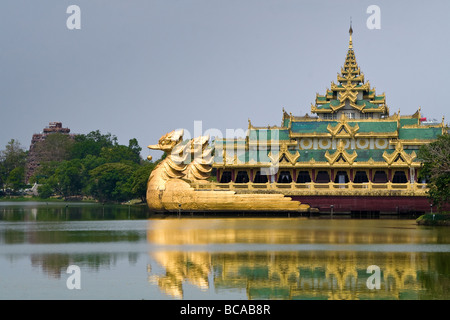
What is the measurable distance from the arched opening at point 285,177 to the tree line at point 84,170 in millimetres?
26361

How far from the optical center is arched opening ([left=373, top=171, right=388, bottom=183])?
68.4 meters

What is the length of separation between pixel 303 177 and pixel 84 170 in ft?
195

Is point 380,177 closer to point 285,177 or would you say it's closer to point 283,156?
point 285,177

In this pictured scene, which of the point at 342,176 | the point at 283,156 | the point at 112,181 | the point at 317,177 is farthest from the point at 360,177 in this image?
the point at 112,181

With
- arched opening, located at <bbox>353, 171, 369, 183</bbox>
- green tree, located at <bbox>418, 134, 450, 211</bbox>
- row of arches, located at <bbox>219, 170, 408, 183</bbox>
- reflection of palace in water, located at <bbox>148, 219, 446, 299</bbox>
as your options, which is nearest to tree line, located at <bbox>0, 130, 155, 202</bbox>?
row of arches, located at <bbox>219, 170, 408, 183</bbox>

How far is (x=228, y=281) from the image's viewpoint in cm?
2564

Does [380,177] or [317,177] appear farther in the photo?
[317,177]

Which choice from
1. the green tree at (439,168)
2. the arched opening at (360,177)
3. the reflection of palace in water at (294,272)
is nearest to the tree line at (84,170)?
the arched opening at (360,177)

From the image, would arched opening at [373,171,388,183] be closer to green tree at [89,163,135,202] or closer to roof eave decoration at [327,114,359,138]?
roof eave decoration at [327,114,359,138]

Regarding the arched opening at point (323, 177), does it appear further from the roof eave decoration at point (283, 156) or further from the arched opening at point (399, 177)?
the arched opening at point (399, 177)

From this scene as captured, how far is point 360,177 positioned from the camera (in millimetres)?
68312
